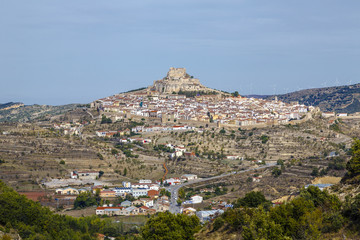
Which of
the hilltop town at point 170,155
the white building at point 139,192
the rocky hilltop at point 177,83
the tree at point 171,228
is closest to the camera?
the tree at point 171,228

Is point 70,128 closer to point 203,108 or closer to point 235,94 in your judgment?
point 203,108

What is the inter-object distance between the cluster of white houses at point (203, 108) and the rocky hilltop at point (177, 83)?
3.83 meters

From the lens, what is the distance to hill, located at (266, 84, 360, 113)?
126 metres

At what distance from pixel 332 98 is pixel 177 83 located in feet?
168

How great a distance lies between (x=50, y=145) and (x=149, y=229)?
36950mm

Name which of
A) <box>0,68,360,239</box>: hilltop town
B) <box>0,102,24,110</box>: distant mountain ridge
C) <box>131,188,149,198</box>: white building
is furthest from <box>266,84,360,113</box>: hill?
<box>131,188,149,198</box>: white building

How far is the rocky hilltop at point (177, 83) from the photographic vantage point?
4013 inches

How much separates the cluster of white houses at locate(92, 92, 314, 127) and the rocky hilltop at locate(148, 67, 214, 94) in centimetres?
383

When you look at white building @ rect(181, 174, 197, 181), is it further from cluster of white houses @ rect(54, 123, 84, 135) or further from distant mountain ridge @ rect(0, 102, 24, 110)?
distant mountain ridge @ rect(0, 102, 24, 110)

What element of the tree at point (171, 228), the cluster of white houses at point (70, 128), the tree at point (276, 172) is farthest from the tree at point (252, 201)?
the cluster of white houses at point (70, 128)

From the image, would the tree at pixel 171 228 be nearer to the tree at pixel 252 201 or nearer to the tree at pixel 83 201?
the tree at pixel 252 201

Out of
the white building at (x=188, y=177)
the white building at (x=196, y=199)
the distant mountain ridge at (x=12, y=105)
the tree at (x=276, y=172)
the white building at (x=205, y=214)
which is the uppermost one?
the distant mountain ridge at (x=12, y=105)

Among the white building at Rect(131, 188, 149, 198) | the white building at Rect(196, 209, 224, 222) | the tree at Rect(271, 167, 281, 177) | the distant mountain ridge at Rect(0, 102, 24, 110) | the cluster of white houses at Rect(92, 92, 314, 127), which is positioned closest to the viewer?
the white building at Rect(196, 209, 224, 222)

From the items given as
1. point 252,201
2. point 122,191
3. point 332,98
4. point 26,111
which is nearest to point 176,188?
point 122,191
